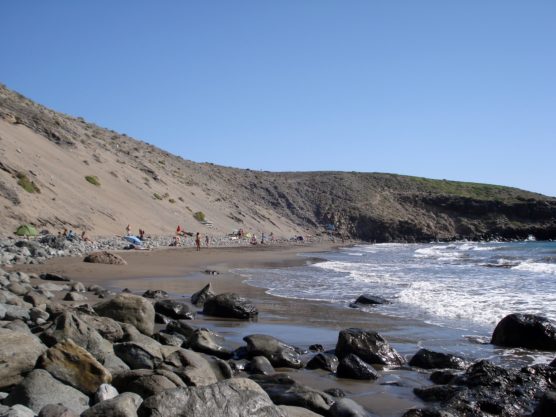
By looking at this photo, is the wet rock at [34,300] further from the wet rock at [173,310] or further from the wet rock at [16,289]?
the wet rock at [173,310]

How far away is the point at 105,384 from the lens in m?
5.34

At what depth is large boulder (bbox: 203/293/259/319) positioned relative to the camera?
1180 centimetres

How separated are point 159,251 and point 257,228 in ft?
99.0

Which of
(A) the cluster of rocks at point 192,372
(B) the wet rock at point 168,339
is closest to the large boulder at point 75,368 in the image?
(A) the cluster of rocks at point 192,372

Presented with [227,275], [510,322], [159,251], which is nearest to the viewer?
[510,322]

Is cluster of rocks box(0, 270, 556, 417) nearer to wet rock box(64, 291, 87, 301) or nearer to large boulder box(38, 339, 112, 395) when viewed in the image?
large boulder box(38, 339, 112, 395)

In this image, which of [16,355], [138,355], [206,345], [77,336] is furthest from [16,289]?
[16,355]

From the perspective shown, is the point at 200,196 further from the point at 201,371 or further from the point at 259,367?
the point at 201,371

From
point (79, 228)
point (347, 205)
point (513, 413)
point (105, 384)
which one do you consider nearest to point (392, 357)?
point (513, 413)

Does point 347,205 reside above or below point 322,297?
above

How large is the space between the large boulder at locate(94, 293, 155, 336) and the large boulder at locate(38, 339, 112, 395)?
3232 millimetres

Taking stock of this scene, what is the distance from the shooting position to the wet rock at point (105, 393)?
511 cm

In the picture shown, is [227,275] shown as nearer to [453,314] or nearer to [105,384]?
[453,314]

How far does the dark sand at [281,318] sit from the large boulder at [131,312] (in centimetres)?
156
